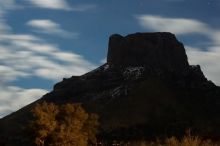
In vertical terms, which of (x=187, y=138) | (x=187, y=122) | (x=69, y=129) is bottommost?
(x=187, y=138)

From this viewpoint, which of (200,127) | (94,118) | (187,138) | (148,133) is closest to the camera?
(187,138)

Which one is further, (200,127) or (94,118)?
(200,127)

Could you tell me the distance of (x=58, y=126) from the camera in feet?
241

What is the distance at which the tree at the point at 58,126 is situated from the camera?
70750 mm

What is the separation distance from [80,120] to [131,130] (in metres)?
94.6

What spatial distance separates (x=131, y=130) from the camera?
6895 inches

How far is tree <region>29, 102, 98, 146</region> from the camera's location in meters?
70.8

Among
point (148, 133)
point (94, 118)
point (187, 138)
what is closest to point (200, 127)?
point (148, 133)

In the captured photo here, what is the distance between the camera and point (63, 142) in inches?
2776

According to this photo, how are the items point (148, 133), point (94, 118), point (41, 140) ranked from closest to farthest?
point (41, 140), point (94, 118), point (148, 133)

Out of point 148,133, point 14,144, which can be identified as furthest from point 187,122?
point 14,144

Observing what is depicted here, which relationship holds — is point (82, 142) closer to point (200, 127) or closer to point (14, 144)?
point (14, 144)

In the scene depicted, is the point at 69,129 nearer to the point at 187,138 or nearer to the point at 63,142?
the point at 63,142

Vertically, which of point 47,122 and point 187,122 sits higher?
point 187,122
